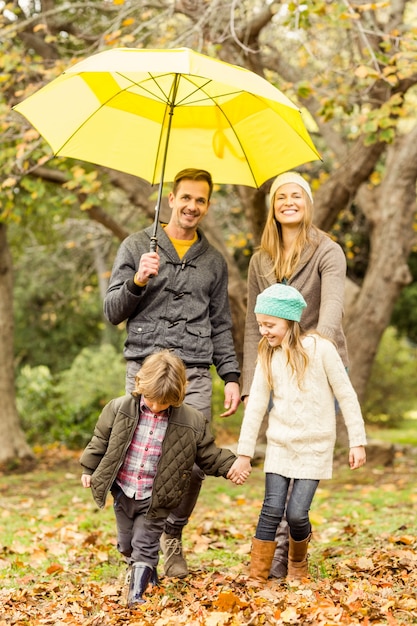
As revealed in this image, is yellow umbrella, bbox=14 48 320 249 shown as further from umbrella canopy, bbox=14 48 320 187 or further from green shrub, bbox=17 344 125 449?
green shrub, bbox=17 344 125 449

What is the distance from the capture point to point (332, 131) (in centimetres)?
1088

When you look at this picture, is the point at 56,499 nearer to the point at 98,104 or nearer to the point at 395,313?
the point at 98,104

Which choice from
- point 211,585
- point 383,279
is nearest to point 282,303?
point 211,585

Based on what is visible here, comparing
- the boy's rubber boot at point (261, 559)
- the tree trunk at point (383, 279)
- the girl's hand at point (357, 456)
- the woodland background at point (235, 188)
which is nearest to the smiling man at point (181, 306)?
the boy's rubber boot at point (261, 559)

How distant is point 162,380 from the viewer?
3.81m

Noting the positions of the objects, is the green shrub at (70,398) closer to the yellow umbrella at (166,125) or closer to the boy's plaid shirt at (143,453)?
the yellow umbrella at (166,125)

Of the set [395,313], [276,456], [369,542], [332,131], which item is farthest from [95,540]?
[395,313]

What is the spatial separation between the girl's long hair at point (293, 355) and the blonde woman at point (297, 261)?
283 millimetres

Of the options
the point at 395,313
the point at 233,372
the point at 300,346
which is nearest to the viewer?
the point at 300,346

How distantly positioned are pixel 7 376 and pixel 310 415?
8039 millimetres

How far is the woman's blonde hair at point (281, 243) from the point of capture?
4320 millimetres

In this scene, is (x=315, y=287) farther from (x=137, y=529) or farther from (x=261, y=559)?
(x=137, y=529)

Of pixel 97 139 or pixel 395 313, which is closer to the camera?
pixel 97 139

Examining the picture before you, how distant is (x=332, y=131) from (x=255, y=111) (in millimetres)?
6512
